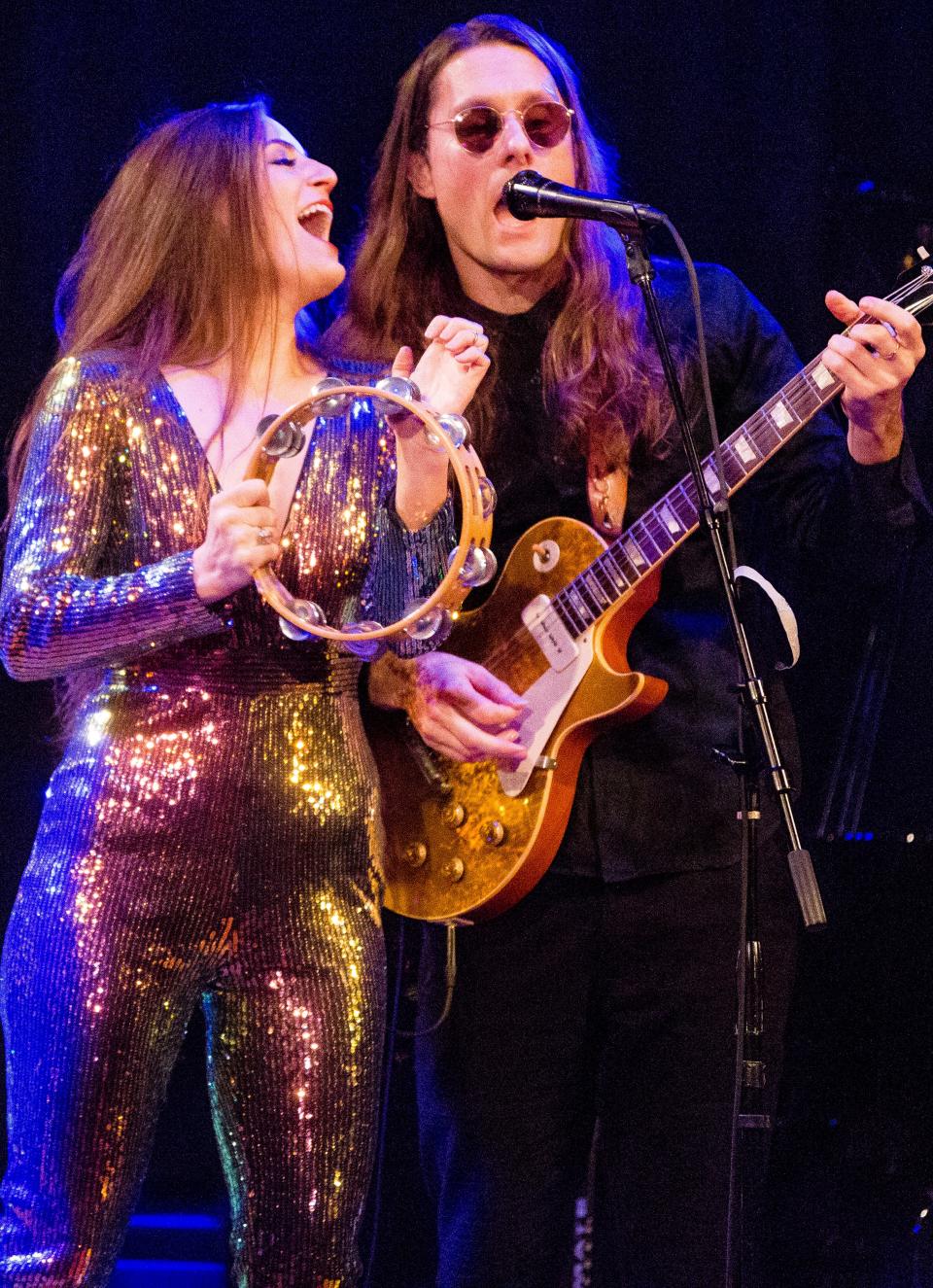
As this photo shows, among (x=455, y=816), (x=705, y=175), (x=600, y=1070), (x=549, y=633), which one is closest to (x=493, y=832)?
(x=455, y=816)

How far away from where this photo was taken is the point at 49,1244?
1.81 metres

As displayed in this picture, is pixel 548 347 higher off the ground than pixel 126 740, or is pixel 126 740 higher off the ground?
pixel 548 347

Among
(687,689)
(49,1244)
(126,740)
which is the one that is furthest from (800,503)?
(49,1244)

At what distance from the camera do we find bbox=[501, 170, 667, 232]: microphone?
1965 millimetres

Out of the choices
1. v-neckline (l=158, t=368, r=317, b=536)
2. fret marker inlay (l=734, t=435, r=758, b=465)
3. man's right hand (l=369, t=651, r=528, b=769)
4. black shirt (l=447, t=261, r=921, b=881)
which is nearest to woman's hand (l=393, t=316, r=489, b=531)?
v-neckline (l=158, t=368, r=317, b=536)

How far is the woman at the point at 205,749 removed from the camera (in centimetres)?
186

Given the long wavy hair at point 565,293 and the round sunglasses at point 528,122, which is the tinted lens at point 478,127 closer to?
the round sunglasses at point 528,122

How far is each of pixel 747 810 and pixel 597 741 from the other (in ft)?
1.84

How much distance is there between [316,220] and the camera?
Answer: 2238 millimetres

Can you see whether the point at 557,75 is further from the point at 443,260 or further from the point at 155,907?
the point at 155,907

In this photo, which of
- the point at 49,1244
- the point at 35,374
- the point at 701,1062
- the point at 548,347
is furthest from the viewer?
the point at 35,374

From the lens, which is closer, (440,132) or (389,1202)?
(440,132)

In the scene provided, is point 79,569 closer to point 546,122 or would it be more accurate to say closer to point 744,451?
point 744,451

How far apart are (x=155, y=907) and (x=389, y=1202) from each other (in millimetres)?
1535
